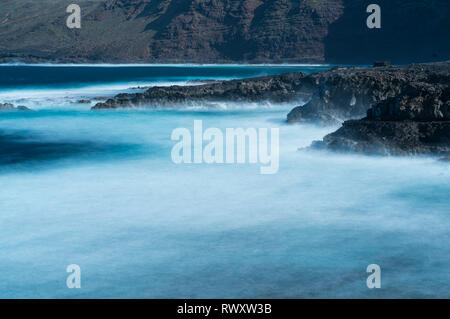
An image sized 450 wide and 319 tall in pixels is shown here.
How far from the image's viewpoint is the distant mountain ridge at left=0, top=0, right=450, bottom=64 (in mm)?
91812

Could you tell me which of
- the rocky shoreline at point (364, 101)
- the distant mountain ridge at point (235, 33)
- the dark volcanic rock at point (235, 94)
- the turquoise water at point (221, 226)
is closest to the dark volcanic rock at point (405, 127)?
the rocky shoreline at point (364, 101)

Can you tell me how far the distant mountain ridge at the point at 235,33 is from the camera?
91.8 metres

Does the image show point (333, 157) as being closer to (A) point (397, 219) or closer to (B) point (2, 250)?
(A) point (397, 219)

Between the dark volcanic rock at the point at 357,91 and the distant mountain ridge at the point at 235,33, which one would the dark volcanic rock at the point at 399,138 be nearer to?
the dark volcanic rock at the point at 357,91

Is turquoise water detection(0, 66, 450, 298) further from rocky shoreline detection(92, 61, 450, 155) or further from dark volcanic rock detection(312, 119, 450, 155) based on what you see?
rocky shoreline detection(92, 61, 450, 155)

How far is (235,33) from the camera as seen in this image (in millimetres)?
104625

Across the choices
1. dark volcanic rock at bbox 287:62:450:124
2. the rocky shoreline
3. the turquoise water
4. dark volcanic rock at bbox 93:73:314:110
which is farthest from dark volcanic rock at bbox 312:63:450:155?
dark volcanic rock at bbox 93:73:314:110

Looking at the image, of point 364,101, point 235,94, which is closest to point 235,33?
point 235,94

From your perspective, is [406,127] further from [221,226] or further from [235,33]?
[235,33]

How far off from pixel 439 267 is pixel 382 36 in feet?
309

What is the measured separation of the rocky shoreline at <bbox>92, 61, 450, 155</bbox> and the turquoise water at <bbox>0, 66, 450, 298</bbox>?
55 cm

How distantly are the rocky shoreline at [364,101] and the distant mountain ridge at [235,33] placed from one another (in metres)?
66.7

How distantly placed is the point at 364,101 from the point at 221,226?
11.0 meters
